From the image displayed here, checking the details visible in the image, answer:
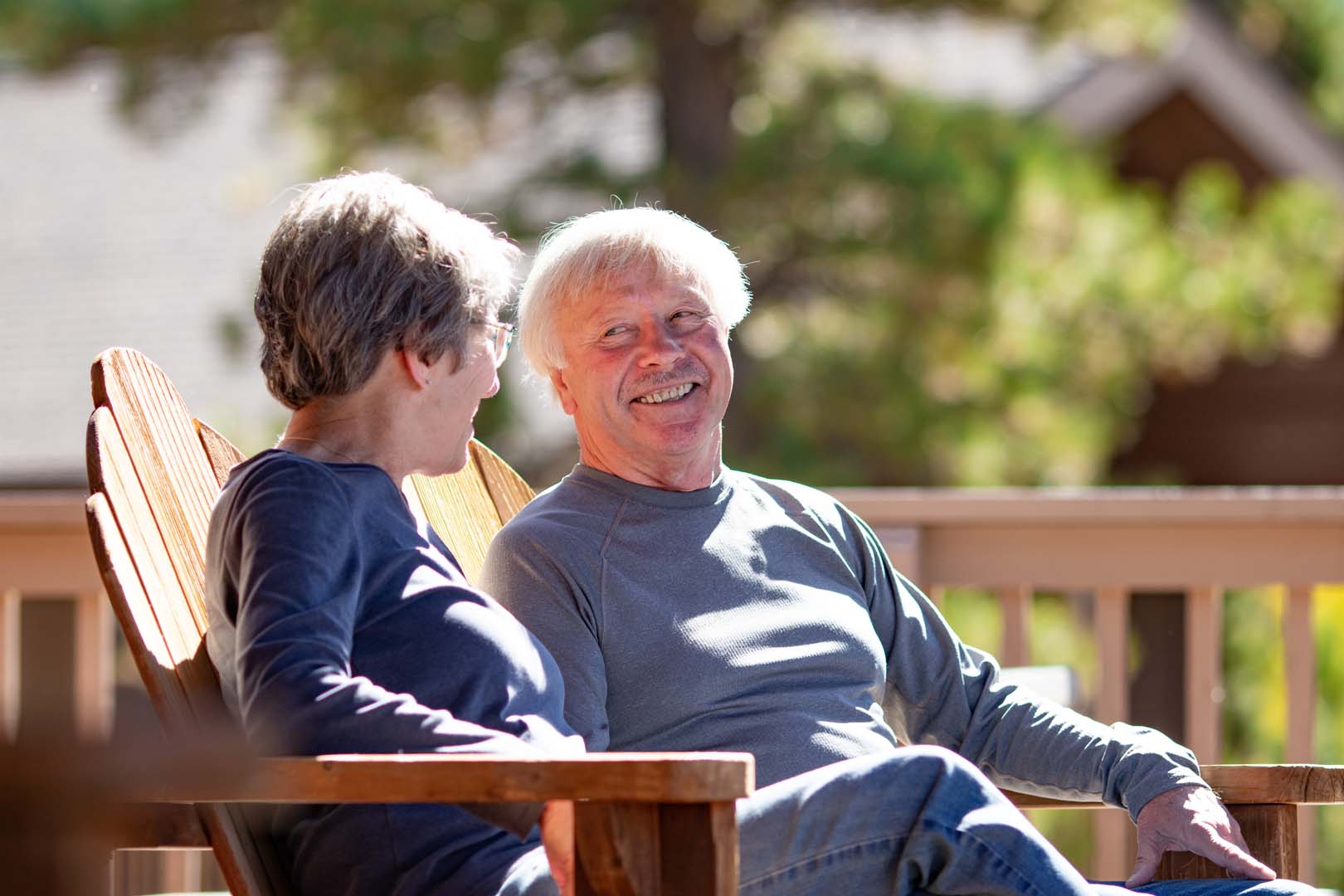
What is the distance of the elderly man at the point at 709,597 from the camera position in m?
1.84

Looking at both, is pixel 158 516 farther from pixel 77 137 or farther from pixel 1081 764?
pixel 77 137

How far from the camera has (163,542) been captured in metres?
1.73

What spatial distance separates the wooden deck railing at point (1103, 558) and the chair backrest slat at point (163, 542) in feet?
3.80

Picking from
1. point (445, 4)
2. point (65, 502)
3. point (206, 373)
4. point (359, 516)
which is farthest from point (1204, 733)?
point (206, 373)

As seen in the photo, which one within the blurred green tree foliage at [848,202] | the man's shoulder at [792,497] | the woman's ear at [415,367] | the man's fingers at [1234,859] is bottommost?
the man's fingers at [1234,859]

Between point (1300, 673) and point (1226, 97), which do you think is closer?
point (1300, 673)

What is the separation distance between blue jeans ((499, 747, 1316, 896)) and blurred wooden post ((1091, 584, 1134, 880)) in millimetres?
1545

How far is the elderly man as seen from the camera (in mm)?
1840

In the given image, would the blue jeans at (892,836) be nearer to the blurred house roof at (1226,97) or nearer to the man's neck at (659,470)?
the man's neck at (659,470)

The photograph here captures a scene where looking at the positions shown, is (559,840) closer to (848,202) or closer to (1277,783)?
(1277,783)

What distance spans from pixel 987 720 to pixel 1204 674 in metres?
1.01

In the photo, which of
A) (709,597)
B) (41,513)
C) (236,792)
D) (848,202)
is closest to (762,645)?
(709,597)

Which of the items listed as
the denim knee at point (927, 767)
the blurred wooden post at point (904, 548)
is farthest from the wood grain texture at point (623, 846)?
the blurred wooden post at point (904, 548)

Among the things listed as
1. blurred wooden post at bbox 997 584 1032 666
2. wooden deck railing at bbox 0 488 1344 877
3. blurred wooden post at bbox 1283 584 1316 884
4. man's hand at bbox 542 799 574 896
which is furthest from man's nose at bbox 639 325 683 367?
blurred wooden post at bbox 1283 584 1316 884
